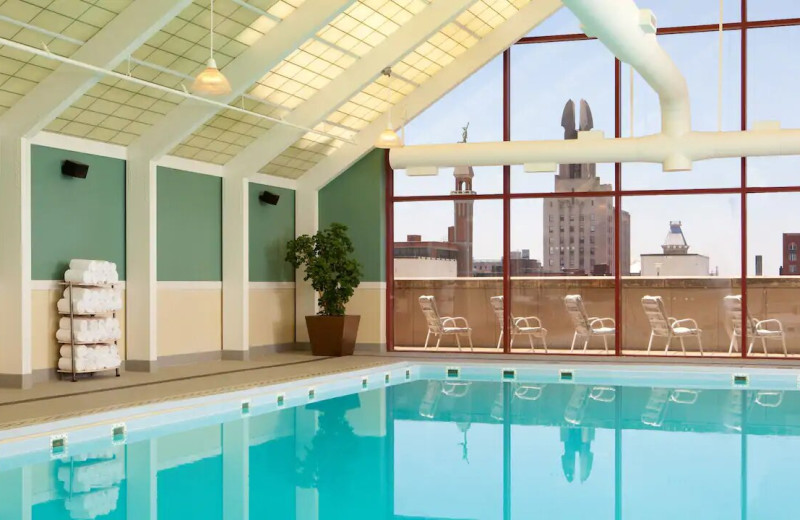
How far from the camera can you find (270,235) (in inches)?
597

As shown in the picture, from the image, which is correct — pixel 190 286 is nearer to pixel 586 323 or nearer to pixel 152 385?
pixel 152 385

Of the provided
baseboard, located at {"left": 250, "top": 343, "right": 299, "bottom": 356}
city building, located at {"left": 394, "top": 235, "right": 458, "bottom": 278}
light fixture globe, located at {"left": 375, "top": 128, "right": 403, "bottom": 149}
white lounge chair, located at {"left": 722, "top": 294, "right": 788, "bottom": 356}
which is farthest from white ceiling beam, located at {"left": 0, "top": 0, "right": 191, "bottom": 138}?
white lounge chair, located at {"left": 722, "top": 294, "right": 788, "bottom": 356}

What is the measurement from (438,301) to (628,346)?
296cm

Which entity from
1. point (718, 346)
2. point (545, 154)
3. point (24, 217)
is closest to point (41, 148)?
point (24, 217)

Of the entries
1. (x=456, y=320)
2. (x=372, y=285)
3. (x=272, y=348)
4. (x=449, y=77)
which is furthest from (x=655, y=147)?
(x=272, y=348)

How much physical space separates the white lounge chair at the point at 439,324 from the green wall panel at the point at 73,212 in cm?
514

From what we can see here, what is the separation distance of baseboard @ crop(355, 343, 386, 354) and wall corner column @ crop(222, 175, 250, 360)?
88.3 inches

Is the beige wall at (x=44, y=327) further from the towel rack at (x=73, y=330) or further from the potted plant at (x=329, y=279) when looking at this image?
the potted plant at (x=329, y=279)

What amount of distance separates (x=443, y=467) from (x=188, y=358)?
666 centimetres

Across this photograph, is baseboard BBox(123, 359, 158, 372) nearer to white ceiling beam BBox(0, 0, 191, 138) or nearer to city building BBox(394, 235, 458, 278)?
white ceiling beam BBox(0, 0, 191, 138)

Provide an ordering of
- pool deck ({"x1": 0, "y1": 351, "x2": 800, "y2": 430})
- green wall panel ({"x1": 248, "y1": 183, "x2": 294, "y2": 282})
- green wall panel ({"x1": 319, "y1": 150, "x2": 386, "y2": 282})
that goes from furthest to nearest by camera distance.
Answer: green wall panel ({"x1": 319, "y1": 150, "x2": 386, "y2": 282})
green wall panel ({"x1": 248, "y1": 183, "x2": 294, "y2": 282})
pool deck ({"x1": 0, "y1": 351, "x2": 800, "y2": 430})

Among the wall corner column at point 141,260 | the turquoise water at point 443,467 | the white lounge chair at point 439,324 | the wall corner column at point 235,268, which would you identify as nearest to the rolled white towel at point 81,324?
the wall corner column at point 141,260

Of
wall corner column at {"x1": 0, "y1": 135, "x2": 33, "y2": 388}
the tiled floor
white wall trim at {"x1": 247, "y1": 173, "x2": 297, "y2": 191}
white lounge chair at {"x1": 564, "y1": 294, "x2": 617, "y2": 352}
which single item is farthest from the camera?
white lounge chair at {"x1": 564, "y1": 294, "x2": 617, "y2": 352}

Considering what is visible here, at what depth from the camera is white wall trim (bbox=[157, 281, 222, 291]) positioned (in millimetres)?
13027
